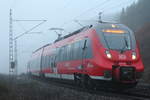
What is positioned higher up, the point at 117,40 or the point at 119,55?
the point at 117,40

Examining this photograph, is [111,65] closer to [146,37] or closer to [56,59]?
[56,59]

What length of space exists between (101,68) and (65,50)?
22.1 feet

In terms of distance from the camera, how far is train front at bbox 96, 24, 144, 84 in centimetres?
1650

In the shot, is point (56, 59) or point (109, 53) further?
point (56, 59)

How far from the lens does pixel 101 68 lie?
16672 mm

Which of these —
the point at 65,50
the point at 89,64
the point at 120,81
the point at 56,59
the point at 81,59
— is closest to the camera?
the point at 120,81

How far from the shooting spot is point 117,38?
58.7ft

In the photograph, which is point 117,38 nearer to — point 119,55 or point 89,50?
point 119,55

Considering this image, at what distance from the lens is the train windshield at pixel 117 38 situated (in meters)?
17.5

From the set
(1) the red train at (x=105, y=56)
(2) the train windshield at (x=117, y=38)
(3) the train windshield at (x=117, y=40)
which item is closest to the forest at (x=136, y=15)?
(1) the red train at (x=105, y=56)

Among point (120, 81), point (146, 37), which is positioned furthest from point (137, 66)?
point (146, 37)

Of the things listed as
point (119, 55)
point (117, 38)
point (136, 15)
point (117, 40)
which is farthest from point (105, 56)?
point (136, 15)

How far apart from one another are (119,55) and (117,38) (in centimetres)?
113

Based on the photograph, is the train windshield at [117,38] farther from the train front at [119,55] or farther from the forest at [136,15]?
the forest at [136,15]
